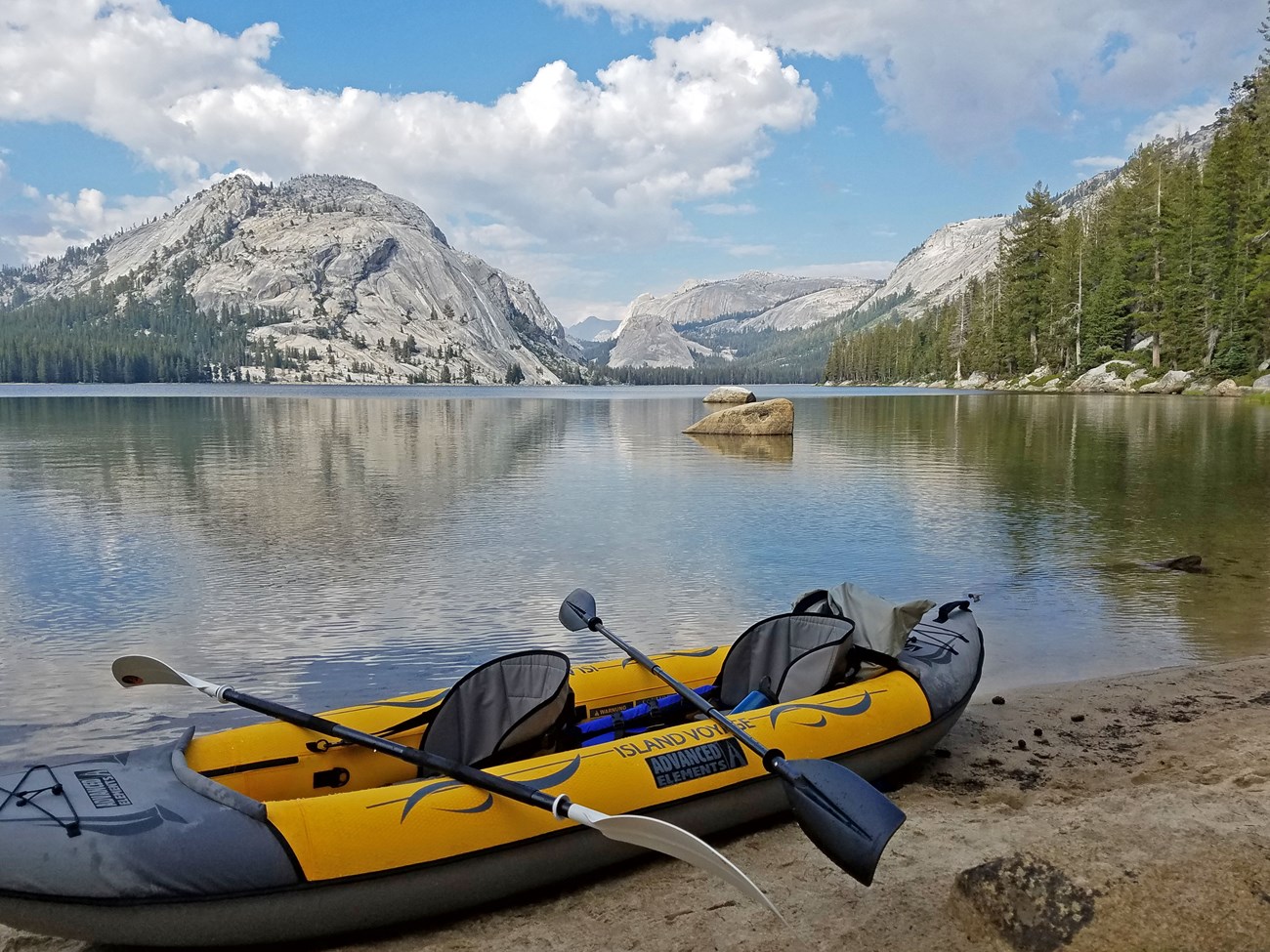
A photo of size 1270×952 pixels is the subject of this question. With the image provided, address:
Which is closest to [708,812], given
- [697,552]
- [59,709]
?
[59,709]

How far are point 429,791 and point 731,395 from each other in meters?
63.3

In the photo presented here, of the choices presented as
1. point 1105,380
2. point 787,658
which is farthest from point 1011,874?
point 1105,380

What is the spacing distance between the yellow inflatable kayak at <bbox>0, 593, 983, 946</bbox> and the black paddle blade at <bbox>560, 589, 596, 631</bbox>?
1.33 metres

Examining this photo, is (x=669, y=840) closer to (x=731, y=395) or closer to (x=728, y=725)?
(x=728, y=725)

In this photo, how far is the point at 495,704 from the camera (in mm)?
6379

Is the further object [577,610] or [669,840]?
[577,610]

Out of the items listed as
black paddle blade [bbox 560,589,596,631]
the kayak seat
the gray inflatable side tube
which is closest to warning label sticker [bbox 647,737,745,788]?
the kayak seat

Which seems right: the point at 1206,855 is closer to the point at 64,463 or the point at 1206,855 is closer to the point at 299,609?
the point at 299,609

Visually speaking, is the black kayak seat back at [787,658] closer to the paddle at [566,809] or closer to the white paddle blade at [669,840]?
the paddle at [566,809]

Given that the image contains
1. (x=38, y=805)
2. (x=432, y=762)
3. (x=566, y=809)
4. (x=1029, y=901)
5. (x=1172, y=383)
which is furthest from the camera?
(x=1172, y=383)

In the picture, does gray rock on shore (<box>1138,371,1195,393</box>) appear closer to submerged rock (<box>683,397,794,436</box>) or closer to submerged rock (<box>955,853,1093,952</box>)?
submerged rock (<box>683,397,794,436</box>)

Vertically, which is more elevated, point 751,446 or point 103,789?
point 103,789

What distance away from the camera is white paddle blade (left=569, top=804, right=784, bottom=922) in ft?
14.2

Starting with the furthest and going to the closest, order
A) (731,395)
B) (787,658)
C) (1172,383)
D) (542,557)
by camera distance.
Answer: (731,395) < (1172,383) < (542,557) < (787,658)
